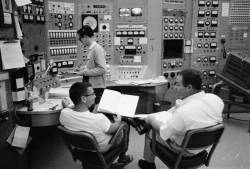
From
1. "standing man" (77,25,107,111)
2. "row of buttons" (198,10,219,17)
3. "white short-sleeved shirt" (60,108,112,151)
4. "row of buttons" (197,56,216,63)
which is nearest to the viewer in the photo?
"white short-sleeved shirt" (60,108,112,151)

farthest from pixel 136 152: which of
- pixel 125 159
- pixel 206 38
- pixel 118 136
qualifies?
pixel 206 38

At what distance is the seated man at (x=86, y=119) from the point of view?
6.47ft

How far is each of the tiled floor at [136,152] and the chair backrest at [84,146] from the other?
2.64 feet

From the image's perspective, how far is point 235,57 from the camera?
4074 millimetres

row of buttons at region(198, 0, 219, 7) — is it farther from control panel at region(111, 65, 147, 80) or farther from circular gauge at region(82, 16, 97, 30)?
circular gauge at region(82, 16, 97, 30)

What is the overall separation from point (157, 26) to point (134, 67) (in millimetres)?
706

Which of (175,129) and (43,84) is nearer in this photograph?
(175,129)

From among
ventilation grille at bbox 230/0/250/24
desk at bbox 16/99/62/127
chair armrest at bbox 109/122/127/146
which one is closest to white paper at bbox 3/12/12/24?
desk at bbox 16/99/62/127

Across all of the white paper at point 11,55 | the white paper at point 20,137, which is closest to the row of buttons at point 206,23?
the white paper at point 11,55

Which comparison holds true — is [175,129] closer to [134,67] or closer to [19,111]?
[19,111]

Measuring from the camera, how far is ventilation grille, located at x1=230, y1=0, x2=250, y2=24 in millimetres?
4402

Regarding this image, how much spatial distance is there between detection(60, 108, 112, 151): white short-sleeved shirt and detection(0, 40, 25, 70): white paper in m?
0.63

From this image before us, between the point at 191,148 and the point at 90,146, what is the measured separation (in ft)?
2.37

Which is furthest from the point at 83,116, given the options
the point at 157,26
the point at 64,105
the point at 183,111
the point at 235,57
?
the point at 235,57
